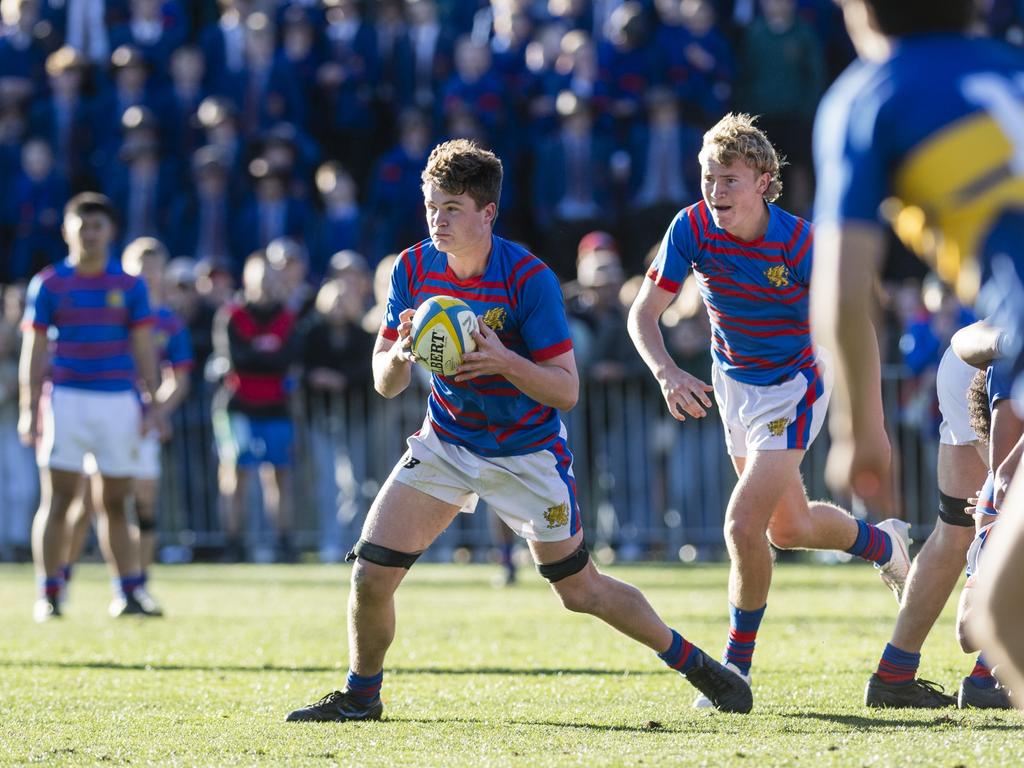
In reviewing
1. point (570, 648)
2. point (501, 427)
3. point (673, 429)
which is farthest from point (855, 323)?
point (673, 429)

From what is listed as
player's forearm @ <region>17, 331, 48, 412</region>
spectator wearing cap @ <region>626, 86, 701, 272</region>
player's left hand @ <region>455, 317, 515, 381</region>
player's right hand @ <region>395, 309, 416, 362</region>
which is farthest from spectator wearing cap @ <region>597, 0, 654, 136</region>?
player's left hand @ <region>455, 317, 515, 381</region>

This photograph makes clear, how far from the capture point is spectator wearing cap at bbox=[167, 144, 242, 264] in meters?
16.8

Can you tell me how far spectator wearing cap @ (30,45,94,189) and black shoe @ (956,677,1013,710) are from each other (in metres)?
13.3

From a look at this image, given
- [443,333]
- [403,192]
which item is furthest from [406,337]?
[403,192]

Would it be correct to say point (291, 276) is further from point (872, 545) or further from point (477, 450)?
point (477, 450)

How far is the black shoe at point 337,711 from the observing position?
21.3 ft

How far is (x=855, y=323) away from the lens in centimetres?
387

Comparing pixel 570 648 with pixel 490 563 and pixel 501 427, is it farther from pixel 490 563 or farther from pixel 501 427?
pixel 490 563

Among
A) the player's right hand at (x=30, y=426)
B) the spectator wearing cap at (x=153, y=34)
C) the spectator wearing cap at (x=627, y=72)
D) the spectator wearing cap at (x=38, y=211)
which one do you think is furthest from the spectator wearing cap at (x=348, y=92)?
the player's right hand at (x=30, y=426)

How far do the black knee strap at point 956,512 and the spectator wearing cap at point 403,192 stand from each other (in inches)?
404

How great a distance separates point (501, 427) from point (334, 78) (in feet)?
37.7

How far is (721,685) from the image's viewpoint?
6660 mm

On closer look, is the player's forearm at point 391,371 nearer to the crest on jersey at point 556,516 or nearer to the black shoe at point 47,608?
the crest on jersey at point 556,516

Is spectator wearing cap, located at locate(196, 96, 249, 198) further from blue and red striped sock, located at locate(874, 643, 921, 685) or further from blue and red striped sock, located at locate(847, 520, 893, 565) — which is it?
blue and red striped sock, located at locate(874, 643, 921, 685)
